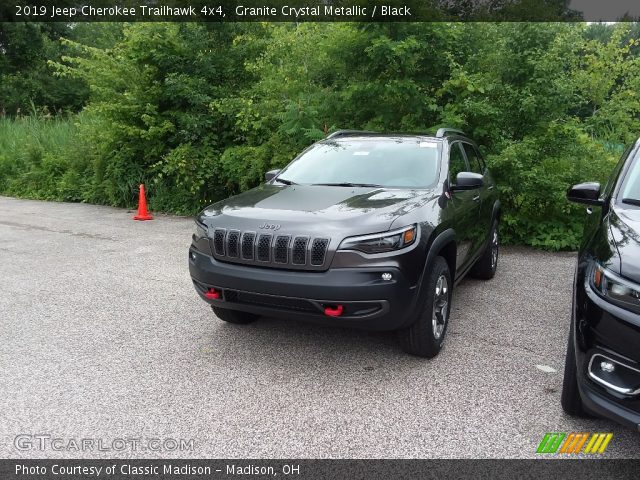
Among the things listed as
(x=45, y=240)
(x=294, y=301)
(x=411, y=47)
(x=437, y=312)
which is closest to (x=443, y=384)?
(x=437, y=312)

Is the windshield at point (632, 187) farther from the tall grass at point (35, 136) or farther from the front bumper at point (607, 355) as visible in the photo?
the tall grass at point (35, 136)

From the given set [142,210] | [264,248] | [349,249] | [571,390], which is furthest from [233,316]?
[142,210]

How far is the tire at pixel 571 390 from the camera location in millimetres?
3132

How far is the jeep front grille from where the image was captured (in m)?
3.65

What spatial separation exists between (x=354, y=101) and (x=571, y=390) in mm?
6134

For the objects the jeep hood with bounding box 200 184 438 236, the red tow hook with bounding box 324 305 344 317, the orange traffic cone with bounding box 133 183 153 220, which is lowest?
the orange traffic cone with bounding box 133 183 153 220

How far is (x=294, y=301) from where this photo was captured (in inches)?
144

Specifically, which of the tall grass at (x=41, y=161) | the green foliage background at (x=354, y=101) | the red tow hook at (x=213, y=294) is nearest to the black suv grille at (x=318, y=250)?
the red tow hook at (x=213, y=294)

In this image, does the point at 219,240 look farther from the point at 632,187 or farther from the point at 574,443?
the point at 632,187

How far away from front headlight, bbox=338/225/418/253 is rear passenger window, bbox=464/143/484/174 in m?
2.33

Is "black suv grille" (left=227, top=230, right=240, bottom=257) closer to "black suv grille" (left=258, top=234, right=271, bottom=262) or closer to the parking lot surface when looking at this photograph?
"black suv grille" (left=258, top=234, right=271, bottom=262)

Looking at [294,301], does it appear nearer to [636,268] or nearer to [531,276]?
[636,268]

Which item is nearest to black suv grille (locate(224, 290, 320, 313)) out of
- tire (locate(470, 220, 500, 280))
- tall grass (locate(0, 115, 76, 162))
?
tire (locate(470, 220, 500, 280))

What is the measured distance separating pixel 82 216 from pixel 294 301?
30.6 feet
